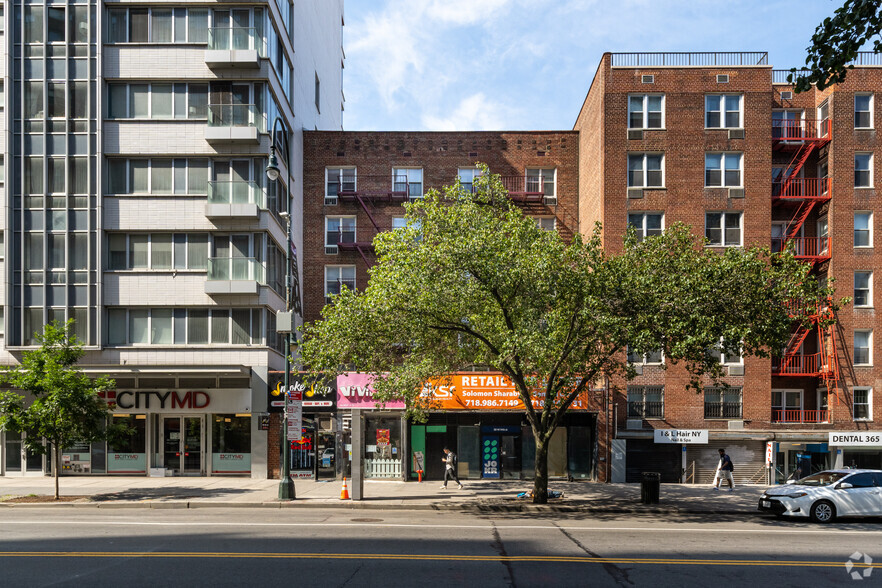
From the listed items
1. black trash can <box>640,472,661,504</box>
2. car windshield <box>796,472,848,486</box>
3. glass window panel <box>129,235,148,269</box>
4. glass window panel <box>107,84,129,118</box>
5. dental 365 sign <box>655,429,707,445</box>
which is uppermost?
glass window panel <box>107,84,129,118</box>

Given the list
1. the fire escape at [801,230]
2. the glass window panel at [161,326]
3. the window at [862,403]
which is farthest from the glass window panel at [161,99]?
the window at [862,403]

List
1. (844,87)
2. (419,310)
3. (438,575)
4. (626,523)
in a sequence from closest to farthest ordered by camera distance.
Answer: (438,575) < (626,523) < (419,310) < (844,87)

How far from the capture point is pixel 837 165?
3094 cm

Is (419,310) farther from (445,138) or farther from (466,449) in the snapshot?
(445,138)

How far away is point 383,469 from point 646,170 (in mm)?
16924

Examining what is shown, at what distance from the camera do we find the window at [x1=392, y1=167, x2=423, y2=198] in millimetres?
34281

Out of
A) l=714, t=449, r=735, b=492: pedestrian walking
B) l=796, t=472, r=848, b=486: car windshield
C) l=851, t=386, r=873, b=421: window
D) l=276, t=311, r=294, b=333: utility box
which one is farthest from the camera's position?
l=851, t=386, r=873, b=421: window

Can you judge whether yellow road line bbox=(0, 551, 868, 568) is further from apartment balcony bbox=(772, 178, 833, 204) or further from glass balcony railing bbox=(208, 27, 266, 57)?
glass balcony railing bbox=(208, 27, 266, 57)

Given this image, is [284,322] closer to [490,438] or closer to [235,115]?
→ [490,438]

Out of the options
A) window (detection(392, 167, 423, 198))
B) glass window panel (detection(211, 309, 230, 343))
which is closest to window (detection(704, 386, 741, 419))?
window (detection(392, 167, 423, 198))

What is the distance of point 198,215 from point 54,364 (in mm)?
9135

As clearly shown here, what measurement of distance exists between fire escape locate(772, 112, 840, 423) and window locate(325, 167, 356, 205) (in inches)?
756

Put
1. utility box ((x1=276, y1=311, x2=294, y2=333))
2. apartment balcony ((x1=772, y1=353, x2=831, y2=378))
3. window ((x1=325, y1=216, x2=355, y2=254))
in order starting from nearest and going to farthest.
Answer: utility box ((x1=276, y1=311, x2=294, y2=333)) → apartment balcony ((x1=772, y1=353, x2=831, y2=378)) → window ((x1=325, y1=216, x2=355, y2=254))

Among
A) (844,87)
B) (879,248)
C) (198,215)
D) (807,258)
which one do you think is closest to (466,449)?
(198,215)
